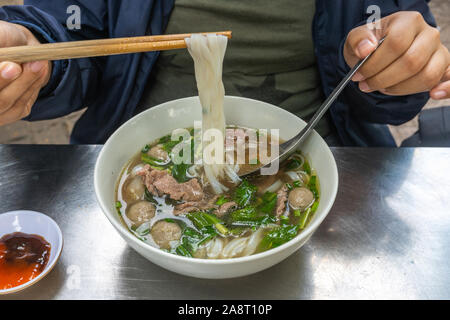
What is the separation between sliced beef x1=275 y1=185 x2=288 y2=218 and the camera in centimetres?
158

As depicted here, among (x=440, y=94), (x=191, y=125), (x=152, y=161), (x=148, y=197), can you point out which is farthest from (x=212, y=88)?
(x=440, y=94)

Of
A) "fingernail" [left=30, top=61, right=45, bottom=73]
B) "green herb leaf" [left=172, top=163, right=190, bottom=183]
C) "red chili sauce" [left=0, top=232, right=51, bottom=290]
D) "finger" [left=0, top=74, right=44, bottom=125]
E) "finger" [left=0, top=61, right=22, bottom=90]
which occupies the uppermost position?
"finger" [left=0, top=61, right=22, bottom=90]

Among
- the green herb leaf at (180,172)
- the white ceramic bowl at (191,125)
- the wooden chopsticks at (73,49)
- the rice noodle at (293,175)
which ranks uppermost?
the wooden chopsticks at (73,49)

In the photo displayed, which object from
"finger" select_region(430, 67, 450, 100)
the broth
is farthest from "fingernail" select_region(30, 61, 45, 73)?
"finger" select_region(430, 67, 450, 100)

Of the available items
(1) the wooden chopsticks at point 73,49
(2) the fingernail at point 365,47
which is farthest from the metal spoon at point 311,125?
(1) the wooden chopsticks at point 73,49

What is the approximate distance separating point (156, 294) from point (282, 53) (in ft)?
5.01

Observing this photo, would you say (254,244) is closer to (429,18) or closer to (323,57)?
(323,57)

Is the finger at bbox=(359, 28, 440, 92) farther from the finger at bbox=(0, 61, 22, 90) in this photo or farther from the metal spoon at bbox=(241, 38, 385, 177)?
the finger at bbox=(0, 61, 22, 90)

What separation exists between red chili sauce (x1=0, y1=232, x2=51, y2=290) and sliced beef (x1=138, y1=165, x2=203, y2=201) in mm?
477

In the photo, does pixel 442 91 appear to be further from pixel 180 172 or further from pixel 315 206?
pixel 180 172

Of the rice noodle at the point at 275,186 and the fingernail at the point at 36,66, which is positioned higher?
the fingernail at the point at 36,66

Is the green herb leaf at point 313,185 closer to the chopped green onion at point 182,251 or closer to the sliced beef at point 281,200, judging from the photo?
the sliced beef at point 281,200

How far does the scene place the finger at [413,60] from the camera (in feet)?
5.16

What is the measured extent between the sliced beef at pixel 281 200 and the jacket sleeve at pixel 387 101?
33.5 inches
